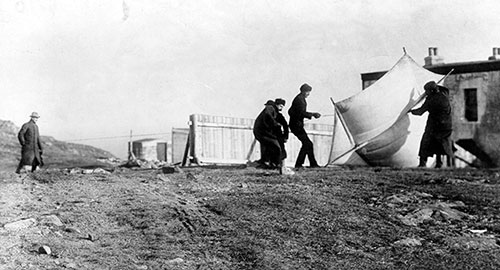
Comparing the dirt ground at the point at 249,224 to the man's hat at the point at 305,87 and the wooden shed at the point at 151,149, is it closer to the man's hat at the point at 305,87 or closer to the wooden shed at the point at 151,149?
the man's hat at the point at 305,87

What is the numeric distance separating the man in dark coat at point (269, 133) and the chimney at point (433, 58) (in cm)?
1050

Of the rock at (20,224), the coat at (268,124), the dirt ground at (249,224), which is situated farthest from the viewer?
the coat at (268,124)

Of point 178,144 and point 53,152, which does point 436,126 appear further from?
point 53,152

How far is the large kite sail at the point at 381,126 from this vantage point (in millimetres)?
16672

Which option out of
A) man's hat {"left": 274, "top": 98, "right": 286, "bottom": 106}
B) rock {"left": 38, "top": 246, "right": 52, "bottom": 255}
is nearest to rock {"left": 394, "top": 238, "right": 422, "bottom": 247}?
rock {"left": 38, "top": 246, "right": 52, "bottom": 255}

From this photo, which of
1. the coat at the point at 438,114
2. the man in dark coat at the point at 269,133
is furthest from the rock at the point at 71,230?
the coat at the point at 438,114

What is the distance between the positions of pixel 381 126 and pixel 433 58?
7860 mm

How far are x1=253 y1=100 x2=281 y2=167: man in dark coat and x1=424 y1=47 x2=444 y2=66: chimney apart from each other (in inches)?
413

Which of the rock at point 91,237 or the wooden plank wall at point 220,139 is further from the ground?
the wooden plank wall at point 220,139

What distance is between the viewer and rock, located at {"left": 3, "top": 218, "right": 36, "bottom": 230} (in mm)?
7789

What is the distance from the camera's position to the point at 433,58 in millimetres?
23422

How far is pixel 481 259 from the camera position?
23.5ft

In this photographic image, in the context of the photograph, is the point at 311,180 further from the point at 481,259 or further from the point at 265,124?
the point at 481,259

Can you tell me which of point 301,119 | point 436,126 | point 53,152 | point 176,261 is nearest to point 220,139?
point 301,119
